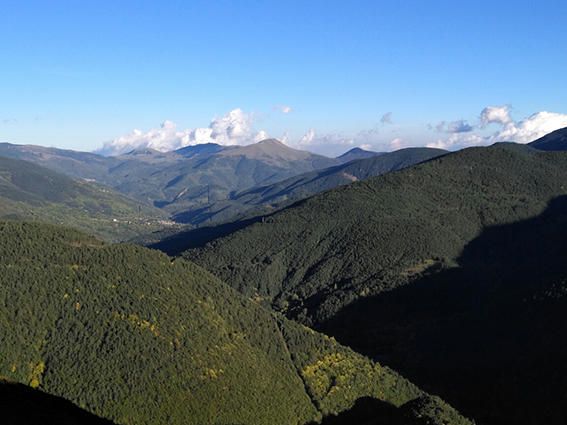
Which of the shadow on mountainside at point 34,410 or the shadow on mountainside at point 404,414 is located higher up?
the shadow on mountainside at point 34,410

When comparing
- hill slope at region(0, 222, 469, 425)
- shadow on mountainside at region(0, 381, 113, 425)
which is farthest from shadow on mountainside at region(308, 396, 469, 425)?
shadow on mountainside at region(0, 381, 113, 425)

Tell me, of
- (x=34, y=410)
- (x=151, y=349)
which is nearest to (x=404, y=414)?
→ (x=151, y=349)

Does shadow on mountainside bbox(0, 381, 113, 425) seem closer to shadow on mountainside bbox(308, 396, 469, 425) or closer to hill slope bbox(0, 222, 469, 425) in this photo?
hill slope bbox(0, 222, 469, 425)

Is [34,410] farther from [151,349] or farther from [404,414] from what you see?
[404,414]

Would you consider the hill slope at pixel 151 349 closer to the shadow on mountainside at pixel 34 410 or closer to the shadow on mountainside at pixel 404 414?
the shadow on mountainside at pixel 404 414

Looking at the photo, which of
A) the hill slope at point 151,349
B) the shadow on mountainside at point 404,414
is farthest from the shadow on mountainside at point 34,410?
the shadow on mountainside at point 404,414

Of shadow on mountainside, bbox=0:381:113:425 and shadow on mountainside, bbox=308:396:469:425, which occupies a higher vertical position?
shadow on mountainside, bbox=0:381:113:425

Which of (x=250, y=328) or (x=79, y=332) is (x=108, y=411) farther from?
(x=250, y=328)
